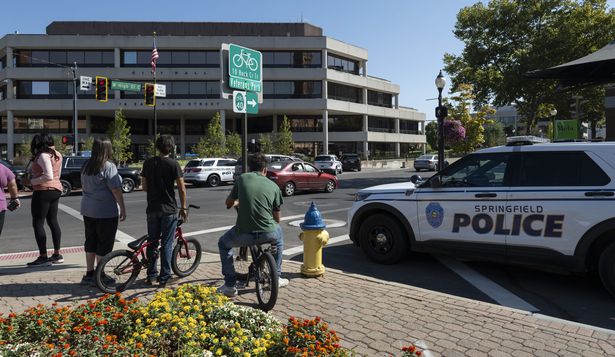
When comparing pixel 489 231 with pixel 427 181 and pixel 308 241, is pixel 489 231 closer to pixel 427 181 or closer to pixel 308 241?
pixel 427 181

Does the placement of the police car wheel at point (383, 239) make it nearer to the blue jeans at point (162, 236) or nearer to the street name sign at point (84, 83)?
the blue jeans at point (162, 236)

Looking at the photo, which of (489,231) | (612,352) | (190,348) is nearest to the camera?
(190,348)

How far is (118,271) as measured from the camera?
5523 millimetres

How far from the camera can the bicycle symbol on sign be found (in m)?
7.01

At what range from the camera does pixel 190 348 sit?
3043mm

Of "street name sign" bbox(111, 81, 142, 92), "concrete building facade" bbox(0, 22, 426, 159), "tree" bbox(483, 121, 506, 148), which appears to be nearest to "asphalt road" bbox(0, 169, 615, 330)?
"street name sign" bbox(111, 81, 142, 92)

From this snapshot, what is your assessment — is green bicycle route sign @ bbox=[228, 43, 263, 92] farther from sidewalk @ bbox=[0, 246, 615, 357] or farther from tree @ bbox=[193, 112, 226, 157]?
tree @ bbox=[193, 112, 226, 157]

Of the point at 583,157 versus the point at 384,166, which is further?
the point at 384,166

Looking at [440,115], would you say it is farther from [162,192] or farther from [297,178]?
[162,192]

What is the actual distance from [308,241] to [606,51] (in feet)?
36.4

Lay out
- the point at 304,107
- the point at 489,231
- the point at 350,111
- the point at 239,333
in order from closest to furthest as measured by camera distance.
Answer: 1. the point at 239,333
2. the point at 489,231
3. the point at 304,107
4. the point at 350,111

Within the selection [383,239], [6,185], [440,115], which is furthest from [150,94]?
[383,239]

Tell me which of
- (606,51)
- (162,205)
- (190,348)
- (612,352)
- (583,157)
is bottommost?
(612,352)

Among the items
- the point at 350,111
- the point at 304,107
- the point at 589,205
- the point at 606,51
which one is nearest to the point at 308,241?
the point at 589,205
